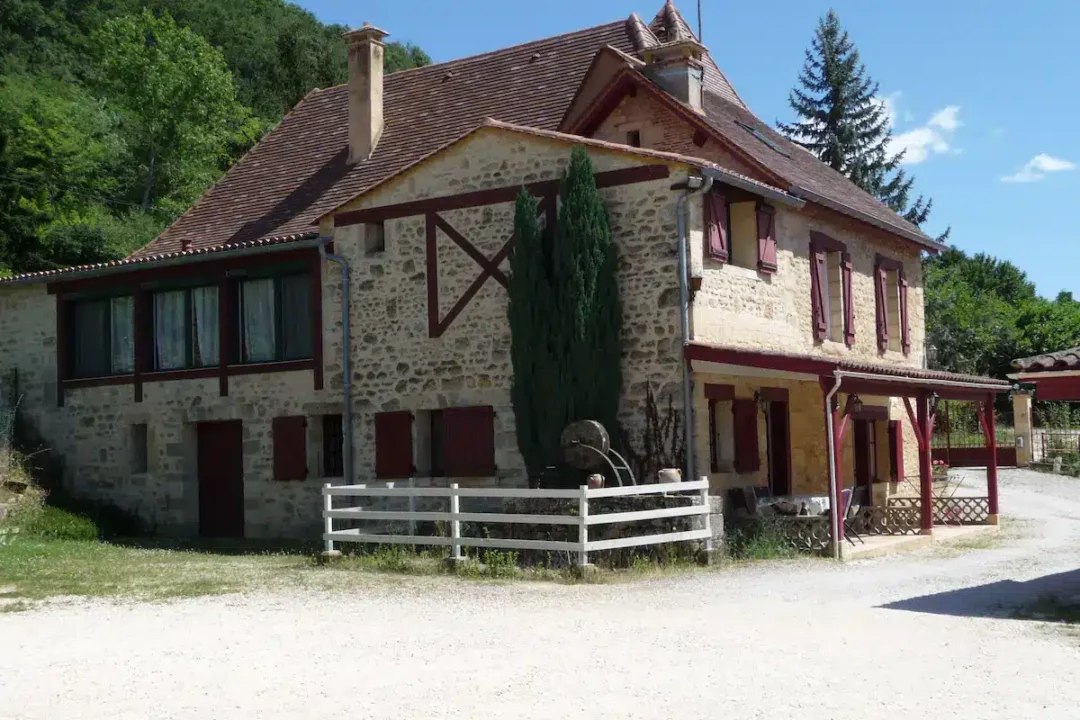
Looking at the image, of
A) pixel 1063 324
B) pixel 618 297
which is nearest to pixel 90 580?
pixel 618 297

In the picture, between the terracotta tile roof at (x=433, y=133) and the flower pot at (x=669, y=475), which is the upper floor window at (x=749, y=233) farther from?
the flower pot at (x=669, y=475)

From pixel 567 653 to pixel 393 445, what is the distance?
9.40m

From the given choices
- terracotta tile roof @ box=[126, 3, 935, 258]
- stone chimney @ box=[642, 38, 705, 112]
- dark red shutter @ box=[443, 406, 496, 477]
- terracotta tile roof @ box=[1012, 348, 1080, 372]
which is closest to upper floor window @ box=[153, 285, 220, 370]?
terracotta tile roof @ box=[126, 3, 935, 258]

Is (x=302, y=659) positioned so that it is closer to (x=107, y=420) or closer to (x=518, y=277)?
(x=518, y=277)

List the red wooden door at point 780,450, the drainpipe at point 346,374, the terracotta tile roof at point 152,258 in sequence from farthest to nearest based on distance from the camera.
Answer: the terracotta tile roof at point 152,258 → the red wooden door at point 780,450 → the drainpipe at point 346,374

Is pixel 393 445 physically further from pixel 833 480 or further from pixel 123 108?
pixel 123 108

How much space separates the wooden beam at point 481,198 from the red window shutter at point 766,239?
85.5 inches

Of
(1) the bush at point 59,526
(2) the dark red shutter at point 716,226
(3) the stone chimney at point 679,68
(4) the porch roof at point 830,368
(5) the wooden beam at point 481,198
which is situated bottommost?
(1) the bush at point 59,526

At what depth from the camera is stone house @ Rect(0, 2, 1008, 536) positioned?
15461 mm

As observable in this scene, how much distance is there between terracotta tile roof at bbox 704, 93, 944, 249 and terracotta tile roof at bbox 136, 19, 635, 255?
6.84 ft

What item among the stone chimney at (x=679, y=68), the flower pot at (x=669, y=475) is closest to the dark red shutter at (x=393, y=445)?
the flower pot at (x=669, y=475)

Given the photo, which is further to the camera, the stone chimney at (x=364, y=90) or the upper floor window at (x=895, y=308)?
the upper floor window at (x=895, y=308)

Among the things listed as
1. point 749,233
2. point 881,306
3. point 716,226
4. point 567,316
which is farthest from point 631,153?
point 881,306

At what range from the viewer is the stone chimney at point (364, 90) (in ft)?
66.1
